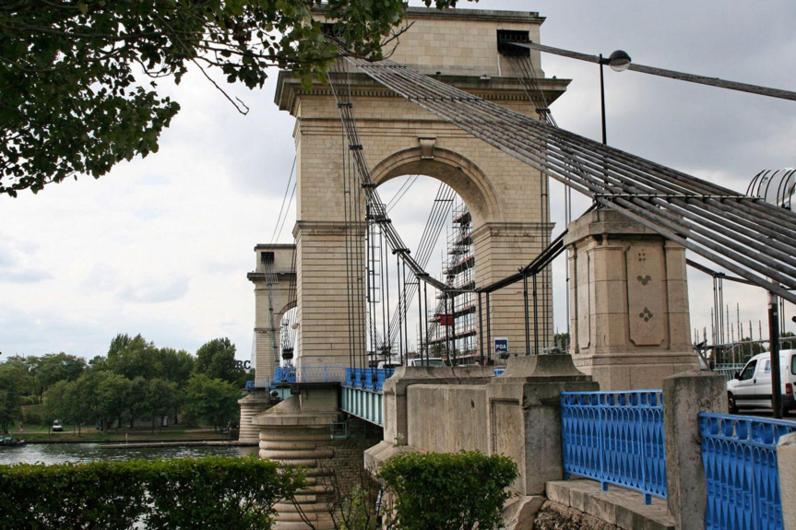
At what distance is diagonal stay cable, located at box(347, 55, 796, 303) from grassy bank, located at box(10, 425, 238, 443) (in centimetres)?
6898

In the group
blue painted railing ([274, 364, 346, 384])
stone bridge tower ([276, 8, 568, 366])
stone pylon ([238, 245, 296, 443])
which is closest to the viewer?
blue painted railing ([274, 364, 346, 384])

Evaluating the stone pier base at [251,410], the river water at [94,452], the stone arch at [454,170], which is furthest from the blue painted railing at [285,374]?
the stone pier base at [251,410]

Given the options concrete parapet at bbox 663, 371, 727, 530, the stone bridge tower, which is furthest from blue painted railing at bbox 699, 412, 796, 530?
the stone bridge tower

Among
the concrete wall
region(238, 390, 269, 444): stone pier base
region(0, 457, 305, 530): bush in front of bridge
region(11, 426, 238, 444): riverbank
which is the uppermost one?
the concrete wall

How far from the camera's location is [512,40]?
1277 inches

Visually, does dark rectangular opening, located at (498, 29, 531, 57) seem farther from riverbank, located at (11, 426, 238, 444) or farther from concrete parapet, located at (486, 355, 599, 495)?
riverbank, located at (11, 426, 238, 444)

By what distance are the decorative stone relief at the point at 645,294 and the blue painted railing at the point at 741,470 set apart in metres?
2.43

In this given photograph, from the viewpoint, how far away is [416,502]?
7148 mm

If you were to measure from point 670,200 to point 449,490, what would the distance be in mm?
3552

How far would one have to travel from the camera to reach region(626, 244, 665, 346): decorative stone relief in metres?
7.89

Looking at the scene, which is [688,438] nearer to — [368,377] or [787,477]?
[787,477]

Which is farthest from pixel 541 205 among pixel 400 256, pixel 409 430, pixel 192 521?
pixel 192 521

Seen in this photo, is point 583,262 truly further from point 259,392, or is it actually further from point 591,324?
point 259,392

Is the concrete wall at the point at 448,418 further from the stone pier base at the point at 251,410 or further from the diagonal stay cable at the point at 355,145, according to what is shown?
the stone pier base at the point at 251,410
